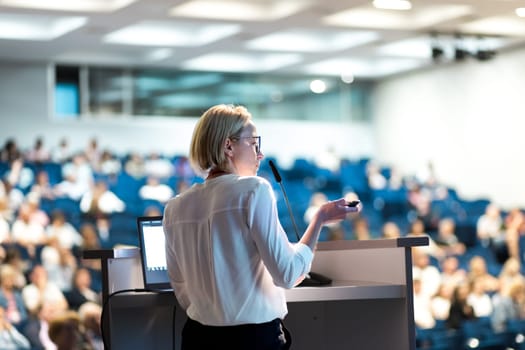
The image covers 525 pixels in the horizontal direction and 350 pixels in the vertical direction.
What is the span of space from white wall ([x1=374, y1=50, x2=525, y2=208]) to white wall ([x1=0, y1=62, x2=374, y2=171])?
112 centimetres

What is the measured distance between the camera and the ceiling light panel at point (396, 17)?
1015cm

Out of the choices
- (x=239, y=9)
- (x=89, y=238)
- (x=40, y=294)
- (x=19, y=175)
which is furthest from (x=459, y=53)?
(x=40, y=294)

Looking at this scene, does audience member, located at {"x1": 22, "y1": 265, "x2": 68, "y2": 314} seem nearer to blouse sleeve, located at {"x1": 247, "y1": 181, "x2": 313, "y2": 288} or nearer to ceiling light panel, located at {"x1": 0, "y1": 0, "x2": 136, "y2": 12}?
ceiling light panel, located at {"x1": 0, "y1": 0, "x2": 136, "y2": 12}

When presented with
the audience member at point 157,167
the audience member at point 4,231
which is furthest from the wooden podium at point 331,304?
the audience member at point 157,167

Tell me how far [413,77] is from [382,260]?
11560 mm

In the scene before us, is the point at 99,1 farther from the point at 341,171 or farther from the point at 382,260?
the point at 382,260

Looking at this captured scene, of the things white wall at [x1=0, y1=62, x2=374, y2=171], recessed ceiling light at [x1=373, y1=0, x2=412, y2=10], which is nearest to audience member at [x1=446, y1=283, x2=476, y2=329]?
recessed ceiling light at [x1=373, y1=0, x2=412, y2=10]

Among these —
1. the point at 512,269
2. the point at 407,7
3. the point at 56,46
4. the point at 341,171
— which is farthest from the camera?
the point at 341,171

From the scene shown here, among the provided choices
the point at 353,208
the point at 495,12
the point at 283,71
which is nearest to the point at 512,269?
the point at 495,12

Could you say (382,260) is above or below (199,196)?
below

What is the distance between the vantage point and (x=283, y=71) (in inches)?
533

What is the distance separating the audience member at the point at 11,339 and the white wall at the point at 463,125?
7779 millimetres

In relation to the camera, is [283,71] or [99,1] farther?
[283,71]

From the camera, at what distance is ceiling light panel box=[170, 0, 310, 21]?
9727 mm
